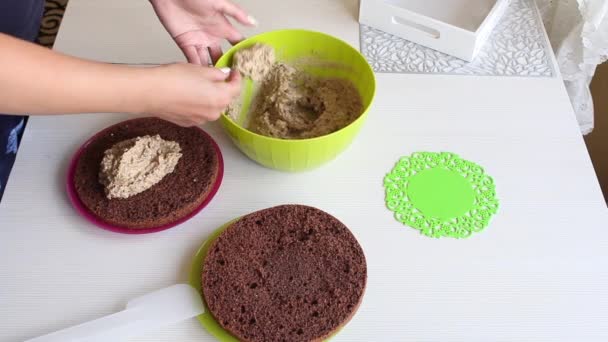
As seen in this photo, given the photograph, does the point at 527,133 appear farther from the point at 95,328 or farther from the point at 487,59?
the point at 95,328

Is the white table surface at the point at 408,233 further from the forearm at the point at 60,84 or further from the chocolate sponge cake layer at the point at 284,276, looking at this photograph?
the forearm at the point at 60,84

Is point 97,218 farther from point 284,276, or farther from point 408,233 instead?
point 408,233

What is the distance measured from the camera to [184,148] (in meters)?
0.82

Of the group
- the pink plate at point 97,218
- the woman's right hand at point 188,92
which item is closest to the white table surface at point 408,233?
the pink plate at point 97,218

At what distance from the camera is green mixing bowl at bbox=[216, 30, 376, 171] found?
74 centimetres

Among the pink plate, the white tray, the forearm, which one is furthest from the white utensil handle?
the white tray

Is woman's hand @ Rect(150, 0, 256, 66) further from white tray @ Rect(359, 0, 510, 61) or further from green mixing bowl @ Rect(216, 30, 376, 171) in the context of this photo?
white tray @ Rect(359, 0, 510, 61)

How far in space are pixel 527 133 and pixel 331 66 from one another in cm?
33

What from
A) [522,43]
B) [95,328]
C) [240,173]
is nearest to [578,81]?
[522,43]

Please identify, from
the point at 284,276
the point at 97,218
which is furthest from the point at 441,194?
the point at 97,218

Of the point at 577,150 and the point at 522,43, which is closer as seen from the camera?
the point at 577,150

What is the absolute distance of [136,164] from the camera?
2.51 feet

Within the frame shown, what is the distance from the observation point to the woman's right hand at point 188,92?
0.67m

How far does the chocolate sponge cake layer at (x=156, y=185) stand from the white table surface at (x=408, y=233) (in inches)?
1.2
